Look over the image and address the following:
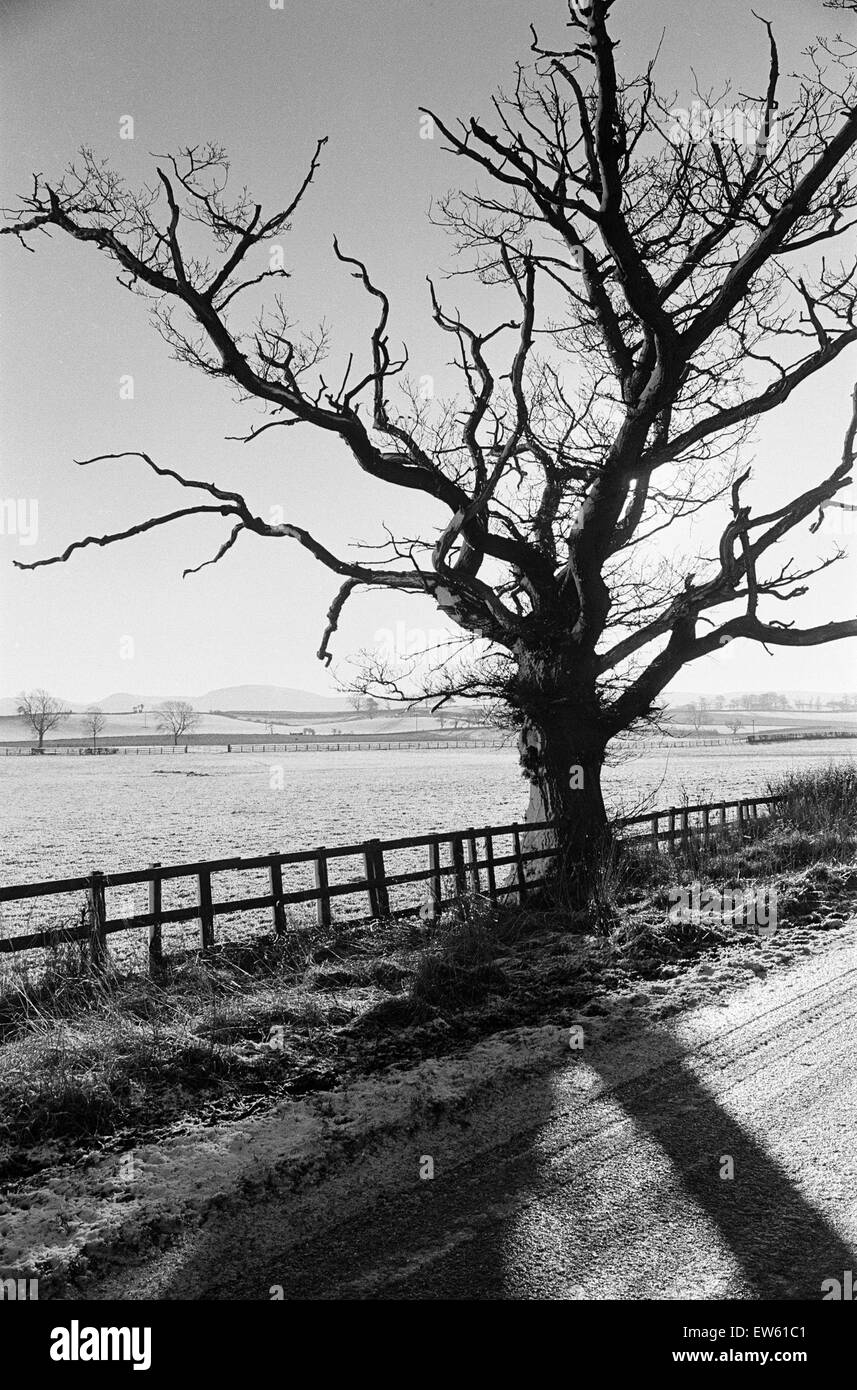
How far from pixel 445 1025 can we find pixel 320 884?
3.72 m

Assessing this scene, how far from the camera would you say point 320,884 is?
10367 mm

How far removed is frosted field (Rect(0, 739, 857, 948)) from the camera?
1715 cm

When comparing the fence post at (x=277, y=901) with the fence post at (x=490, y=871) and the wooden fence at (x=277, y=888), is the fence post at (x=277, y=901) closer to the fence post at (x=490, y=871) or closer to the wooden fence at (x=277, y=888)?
the wooden fence at (x=277, y=888)

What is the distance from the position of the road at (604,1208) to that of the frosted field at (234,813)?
756 centimetres

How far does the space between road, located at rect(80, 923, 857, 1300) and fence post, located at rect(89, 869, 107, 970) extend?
4344 mm

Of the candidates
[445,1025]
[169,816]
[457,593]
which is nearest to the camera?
[445,1025]

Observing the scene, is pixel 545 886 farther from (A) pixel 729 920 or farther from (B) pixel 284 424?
(B) pixel 284 424

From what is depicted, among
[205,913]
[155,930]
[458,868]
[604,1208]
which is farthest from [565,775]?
[604,1208]

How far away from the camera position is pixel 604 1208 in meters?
4.16

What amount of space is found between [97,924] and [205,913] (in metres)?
1.12

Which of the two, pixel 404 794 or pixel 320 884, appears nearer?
pixel 320 884

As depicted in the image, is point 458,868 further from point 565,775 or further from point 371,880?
point 565,775

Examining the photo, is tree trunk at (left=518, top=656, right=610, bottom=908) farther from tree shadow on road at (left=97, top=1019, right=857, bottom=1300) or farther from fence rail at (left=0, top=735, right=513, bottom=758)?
fence rail at (left=0, top=735, right=513, bottom=758)
